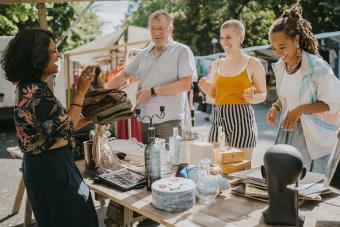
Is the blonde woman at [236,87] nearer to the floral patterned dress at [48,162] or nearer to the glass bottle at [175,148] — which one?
the glass bottle at [175,148]

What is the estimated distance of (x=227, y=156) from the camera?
8.06 feet

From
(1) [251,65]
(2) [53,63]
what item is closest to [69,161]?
(2) [53,63]

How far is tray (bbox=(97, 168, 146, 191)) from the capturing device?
225 centimetres

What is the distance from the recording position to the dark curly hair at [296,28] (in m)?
2.37

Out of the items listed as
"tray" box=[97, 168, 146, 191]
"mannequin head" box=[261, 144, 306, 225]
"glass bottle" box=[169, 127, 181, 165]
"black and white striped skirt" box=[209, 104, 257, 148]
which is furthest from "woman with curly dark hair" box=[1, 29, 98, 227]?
"black and white striped skirt" box=[209, 104, 257, 148]

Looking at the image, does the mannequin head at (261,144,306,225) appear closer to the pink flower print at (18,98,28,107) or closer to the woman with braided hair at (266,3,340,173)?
the woman with braided hair at (266,3,340,173)

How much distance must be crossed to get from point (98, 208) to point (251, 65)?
236cm

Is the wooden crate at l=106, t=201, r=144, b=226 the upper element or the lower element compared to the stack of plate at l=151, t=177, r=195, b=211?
lower

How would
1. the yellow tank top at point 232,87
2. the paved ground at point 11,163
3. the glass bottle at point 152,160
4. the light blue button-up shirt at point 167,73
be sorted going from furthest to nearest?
1. the paved ground at point 11,163
2. the light blue button-up shirt at point 167,73
3. the yellow tank top at point 232,87
4. the glass bottle at point 152,160

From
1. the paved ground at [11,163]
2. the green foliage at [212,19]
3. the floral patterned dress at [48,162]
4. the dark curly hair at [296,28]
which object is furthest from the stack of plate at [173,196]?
the green foliage at [212,19]

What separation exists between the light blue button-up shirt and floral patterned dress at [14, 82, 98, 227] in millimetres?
1245

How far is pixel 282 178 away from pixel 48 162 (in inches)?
46.3

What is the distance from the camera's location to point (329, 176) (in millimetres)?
1595

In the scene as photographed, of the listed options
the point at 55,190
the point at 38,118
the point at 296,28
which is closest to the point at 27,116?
the point at 38,118
